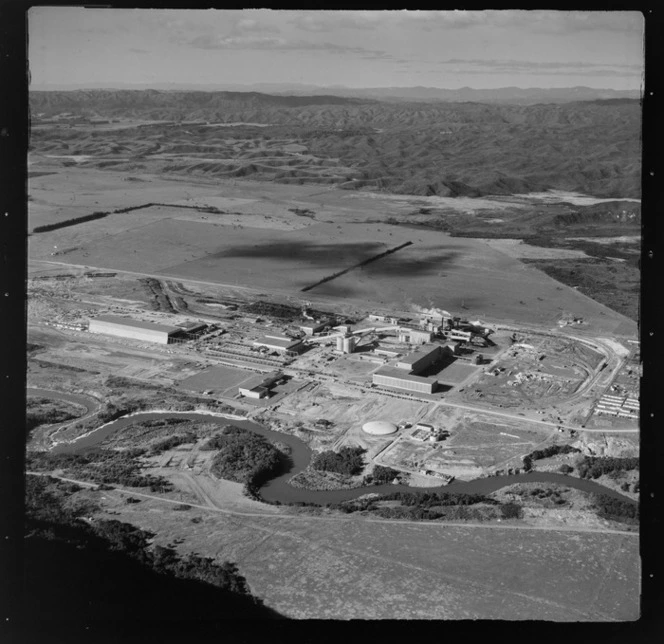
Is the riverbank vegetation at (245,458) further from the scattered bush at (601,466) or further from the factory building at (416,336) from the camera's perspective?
the factory building at (416,336)

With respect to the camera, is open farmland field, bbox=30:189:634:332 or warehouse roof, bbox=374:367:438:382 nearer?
warehouse roof, bbox=374:367:438:382

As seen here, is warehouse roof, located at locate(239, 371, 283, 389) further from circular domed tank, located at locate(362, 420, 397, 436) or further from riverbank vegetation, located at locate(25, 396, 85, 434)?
riverbank vegetation, located at locate(25, 396, 85, 434)

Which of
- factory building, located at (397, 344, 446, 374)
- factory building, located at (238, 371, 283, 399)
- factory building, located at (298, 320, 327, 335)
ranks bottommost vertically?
factory building, located at (238, 371, 283, 399)

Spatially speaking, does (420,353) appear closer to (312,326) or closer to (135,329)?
(312,326)

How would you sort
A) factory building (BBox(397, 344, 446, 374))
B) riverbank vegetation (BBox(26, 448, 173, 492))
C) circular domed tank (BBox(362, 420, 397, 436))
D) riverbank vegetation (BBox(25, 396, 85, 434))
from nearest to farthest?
riverbank vegetation (BBox(26, 448, 173, 492)) < circular domed tank (BBox(362, 420, 397, 436)) < riverbank vegetation (BBox(25, 396, 85, 434)) < factory building (BBox(397, 344, 446, 374))

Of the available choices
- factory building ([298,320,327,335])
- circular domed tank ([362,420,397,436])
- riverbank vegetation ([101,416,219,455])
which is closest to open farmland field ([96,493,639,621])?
riverbank vegetation ([101,416,219,455])

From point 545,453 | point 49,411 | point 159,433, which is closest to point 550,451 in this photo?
point 545,453
